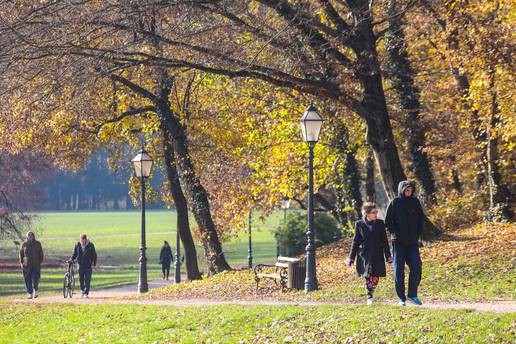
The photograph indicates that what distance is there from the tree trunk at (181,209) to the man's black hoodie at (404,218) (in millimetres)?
16378

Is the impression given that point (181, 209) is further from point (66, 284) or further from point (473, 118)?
point (473, 118)

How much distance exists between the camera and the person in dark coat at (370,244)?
15.0 m

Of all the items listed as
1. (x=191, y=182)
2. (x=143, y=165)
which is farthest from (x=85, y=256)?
(x=191, y=182)

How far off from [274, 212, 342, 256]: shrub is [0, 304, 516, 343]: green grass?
24761 millimetres

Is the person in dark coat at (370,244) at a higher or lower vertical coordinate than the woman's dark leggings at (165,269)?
higher

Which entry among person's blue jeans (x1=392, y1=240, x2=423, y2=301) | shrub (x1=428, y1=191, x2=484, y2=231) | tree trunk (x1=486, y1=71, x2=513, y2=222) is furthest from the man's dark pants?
person's blue jeans (x1=392, y1=240, x2=423, y2=301)

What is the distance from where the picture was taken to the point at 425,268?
20344mm

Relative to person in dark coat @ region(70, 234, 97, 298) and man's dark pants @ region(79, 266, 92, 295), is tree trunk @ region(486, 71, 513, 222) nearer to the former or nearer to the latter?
person in dark coat @ region(70, 234, 97, 298)

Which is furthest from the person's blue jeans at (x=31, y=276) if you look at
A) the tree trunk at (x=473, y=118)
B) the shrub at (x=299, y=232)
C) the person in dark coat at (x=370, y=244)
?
the shrub at (x=299, y=232)

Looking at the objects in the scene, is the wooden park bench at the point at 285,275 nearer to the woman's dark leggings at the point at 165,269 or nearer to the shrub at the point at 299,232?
the shrub at the point at 299,232

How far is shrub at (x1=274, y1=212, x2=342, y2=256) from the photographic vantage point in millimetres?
44312

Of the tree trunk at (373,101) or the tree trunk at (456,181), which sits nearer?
the tree trunk at (373,101)

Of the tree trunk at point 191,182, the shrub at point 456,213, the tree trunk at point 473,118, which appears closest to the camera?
the tree trunk at point 473,118

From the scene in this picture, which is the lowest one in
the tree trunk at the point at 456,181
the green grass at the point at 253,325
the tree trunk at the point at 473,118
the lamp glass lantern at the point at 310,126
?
the green grass at the point at 253,325
